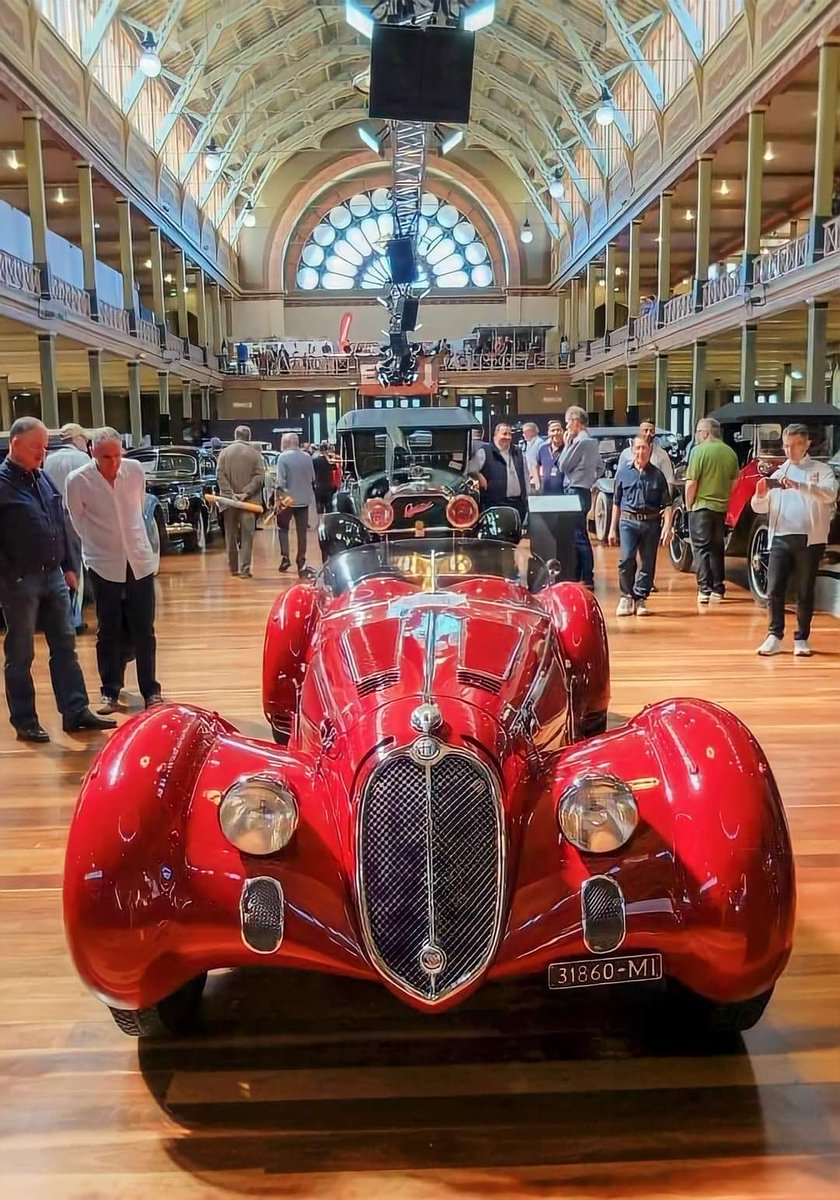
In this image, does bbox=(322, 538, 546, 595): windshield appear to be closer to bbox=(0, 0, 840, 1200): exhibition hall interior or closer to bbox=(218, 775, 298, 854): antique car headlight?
bbox=(0, 0, 840, 1200): exhibition hall interior

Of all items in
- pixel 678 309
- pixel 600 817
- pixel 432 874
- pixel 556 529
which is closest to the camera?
pixel 432 874

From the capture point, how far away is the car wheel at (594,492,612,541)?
590 inches

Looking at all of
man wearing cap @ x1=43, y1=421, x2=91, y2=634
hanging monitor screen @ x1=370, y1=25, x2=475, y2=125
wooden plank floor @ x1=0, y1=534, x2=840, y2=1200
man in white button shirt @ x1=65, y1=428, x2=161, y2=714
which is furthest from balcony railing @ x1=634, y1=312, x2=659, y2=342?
wooden plank floor @ x1=0, y1=534, x2=840, y2=1200

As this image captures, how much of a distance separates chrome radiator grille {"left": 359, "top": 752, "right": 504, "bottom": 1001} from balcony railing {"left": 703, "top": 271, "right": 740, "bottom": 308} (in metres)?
21.2

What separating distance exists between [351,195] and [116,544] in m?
41.2

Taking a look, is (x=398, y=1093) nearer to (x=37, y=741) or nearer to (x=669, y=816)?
(x=669, y=816)

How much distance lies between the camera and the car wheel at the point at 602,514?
49.2 feet

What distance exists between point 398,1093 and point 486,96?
3894 centimetres

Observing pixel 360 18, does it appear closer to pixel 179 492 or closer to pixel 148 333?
pixel 179 492

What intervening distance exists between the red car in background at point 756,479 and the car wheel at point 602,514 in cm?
305

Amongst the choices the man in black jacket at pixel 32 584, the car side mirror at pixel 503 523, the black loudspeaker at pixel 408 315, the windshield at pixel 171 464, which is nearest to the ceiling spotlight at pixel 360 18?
the windshield at pixel 171 464

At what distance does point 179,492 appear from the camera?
1496 cm

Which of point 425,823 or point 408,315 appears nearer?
point 425,823

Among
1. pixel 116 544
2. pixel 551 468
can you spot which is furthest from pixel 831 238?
pixel 116 544
